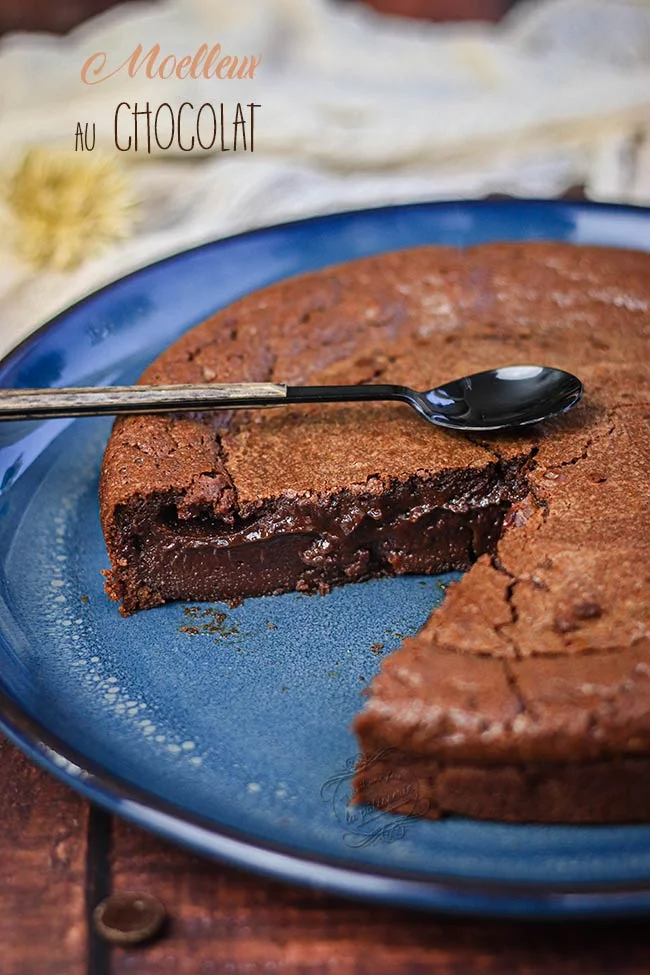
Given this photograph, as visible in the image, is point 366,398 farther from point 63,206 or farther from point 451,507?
point 63,206

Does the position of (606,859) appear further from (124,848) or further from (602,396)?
(602,396)

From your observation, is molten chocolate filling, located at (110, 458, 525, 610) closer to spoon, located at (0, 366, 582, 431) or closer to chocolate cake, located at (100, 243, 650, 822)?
chocolate cake, located at (100, 243, 650, 822)

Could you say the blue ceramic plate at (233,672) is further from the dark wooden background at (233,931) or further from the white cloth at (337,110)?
the white cloth at (337,110)

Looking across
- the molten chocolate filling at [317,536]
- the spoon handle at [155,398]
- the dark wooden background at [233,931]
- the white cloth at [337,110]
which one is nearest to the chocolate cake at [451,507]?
the molten chocolate filling at [317,536]

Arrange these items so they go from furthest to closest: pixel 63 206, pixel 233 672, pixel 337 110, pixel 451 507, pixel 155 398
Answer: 1. pixel 337 110
2. pixel 63 206
3. pixel 451 507
4. pixel 155 398
5. pixel 233 672

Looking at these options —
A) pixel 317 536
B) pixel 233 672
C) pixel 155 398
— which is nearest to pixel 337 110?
pixel 155 398
